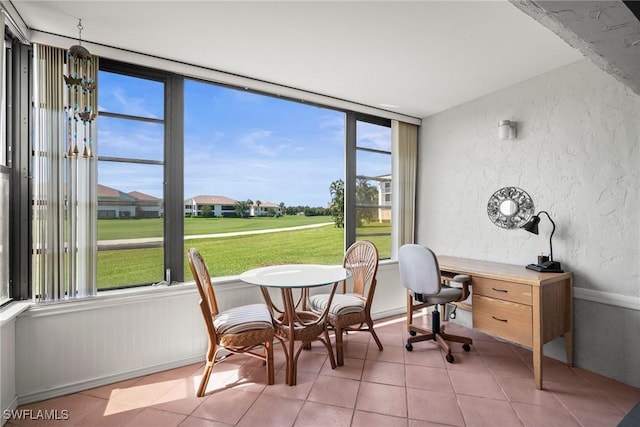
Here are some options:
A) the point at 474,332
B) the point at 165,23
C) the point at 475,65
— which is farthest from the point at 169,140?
the point at 474,332

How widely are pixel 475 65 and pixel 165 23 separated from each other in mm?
2426

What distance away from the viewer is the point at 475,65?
249 cm

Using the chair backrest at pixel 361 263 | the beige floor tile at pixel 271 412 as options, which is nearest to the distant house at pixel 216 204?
the chair backrest at pixel 361 263

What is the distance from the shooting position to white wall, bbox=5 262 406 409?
1.92 meters

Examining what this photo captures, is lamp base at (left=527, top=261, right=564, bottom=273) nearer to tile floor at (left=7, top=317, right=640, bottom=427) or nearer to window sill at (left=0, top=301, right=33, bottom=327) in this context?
tile floor at (left=7, top=317, right=640, bottom=427)

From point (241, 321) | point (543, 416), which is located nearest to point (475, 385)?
point (543, 416)

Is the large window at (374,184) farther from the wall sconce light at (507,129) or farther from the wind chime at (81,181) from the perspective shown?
the wind chime at (81,181)

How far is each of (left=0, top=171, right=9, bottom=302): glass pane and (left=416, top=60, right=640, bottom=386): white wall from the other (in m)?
4.02

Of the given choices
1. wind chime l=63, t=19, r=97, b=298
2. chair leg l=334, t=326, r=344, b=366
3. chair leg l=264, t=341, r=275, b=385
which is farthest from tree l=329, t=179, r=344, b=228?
wind chime l=63, t=19, r=97, b=298

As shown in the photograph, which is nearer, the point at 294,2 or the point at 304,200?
the point at 294,2

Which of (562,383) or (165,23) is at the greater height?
(165,23)

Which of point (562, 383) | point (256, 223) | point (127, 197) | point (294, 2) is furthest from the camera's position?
point (256, 223)

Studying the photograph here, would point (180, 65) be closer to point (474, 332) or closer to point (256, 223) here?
point (256, 223)

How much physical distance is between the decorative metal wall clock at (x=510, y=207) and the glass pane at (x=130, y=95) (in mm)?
3333
